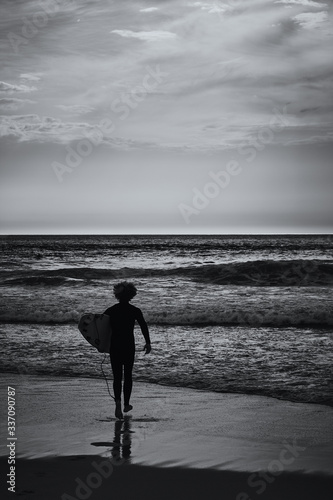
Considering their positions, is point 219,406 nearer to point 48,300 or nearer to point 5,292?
point 48,300

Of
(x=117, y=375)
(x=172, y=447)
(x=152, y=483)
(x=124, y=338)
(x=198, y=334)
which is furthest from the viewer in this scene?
(x=198, y=334)

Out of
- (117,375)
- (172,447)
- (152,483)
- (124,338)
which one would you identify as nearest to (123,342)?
(124,338)

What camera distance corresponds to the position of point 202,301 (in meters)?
20.4

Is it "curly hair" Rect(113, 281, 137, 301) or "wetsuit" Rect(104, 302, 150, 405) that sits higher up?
"curly hair" Rect(113, 281, 137, 301)

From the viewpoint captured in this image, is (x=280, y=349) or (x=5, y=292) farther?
(x=5, y=292)

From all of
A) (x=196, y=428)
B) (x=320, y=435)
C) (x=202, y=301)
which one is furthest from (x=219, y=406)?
(x=202, y=301)

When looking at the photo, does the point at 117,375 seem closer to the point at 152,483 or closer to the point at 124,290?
the point at 124,290

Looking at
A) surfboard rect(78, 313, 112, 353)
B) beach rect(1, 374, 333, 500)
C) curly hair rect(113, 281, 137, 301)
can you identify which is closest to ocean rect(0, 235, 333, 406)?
Answer: beach rect(1, 374, 333, 500)

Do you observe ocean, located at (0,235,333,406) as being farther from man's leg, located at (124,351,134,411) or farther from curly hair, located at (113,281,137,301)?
curly hair, located at (113,281,137,301)

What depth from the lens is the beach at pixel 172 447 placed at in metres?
4.32

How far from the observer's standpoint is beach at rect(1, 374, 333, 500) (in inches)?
170

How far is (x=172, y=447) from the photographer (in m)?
5.30

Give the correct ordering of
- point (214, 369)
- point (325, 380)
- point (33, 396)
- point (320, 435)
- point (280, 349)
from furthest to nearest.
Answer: point (280, 349)
point (214, 369)
point (325, 380)
point (33, 396)
point (320, 435)

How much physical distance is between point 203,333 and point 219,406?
21.8ft
